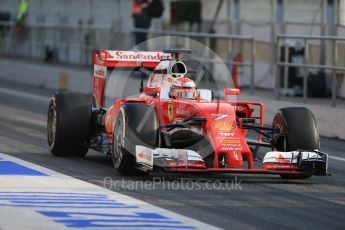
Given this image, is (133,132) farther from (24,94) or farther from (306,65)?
(24,94)

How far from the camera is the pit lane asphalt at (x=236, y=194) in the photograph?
10727 mm

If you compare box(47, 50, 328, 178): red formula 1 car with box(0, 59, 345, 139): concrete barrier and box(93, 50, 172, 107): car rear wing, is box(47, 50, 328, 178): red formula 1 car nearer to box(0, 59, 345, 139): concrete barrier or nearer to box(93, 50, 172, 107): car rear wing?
box(93, 50, 172, 107): car rear wing

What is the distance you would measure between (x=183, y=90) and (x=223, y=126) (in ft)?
3.92

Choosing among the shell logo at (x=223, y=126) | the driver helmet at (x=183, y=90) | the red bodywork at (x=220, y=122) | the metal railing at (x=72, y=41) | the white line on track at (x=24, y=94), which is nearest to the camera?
the red bodywork at (x=220, y=122)

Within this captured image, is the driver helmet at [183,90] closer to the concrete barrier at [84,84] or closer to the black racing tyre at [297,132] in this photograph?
the black racing tyre at [297,132]

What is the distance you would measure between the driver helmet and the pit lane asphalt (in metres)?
1.09

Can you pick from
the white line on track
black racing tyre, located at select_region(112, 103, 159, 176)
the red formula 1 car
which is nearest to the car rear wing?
the red formula 1 car

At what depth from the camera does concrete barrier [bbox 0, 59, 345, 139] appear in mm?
20016

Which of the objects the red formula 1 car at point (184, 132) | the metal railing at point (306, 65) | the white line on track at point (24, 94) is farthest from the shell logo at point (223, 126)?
the white line on track at point (24, 94)

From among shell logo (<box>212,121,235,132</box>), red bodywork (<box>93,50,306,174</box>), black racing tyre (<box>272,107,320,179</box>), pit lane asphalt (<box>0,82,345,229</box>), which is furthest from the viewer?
black racing tyre (<box>272,107,320,179</box>)

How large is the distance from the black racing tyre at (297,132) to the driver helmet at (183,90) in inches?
44.6

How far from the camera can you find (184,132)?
13.6 m

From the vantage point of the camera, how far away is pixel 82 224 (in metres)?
10.1

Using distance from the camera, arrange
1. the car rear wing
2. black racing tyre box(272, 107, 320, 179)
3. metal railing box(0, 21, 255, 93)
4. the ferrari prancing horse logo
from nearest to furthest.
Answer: black racing tyre box(272, 107, 320, 179)
the ferrari prancing horse logo
the car rear wing
metal railing box(0, 21, 255, 93)
